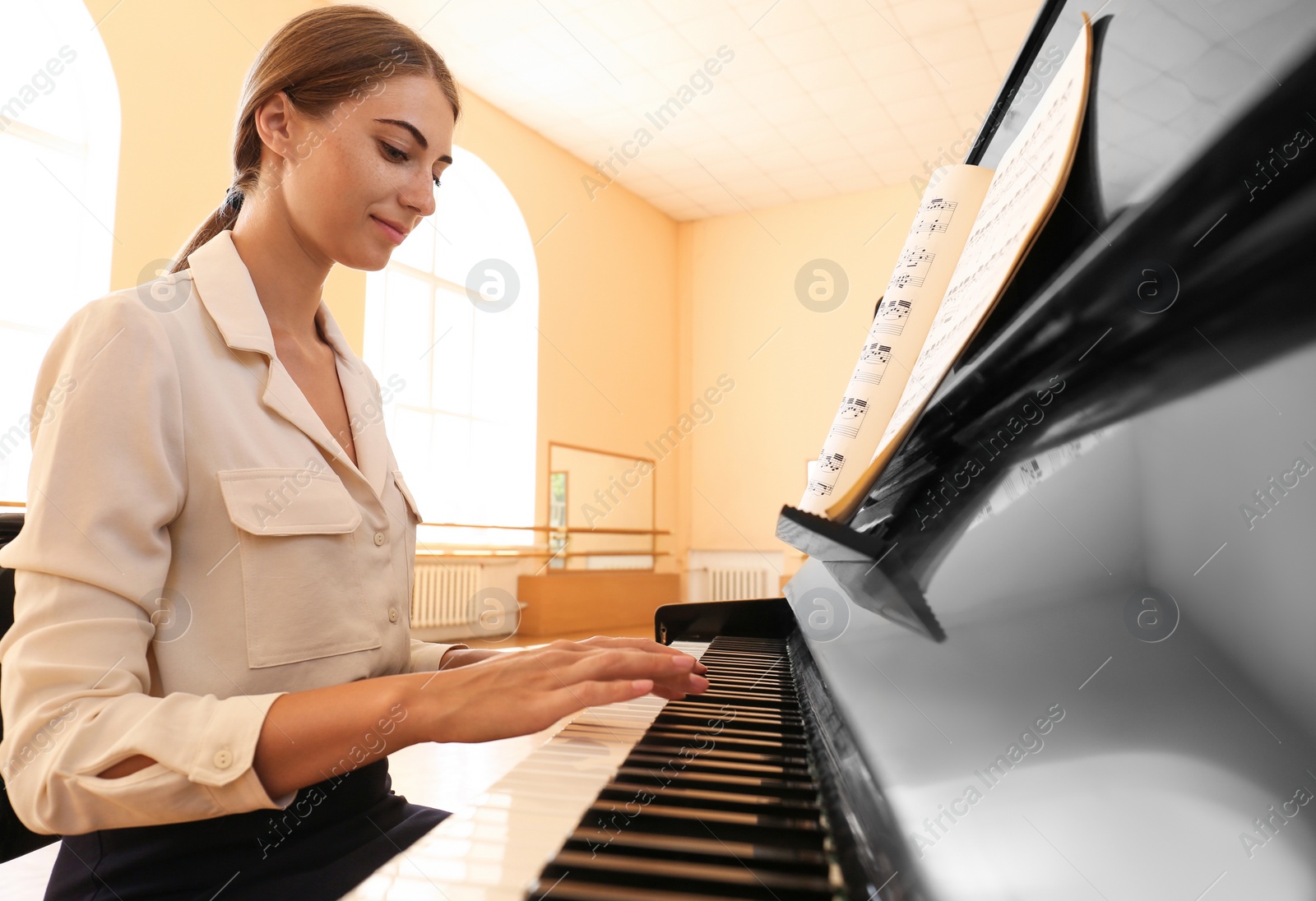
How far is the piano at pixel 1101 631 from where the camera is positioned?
30 centimetres

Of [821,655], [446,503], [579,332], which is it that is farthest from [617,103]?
[821,655]

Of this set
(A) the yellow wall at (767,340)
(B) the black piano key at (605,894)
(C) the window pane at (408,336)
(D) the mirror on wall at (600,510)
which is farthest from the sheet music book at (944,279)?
(A) the yellow wall at (767,340)

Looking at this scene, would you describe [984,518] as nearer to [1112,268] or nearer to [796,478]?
[1112,268]

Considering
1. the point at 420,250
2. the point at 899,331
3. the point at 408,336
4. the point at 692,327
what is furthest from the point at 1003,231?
the point at 692,327

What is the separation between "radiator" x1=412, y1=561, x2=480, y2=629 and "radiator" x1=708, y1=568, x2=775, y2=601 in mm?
2983

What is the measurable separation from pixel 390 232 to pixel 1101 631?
92 cm

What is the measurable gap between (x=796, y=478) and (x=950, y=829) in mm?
8440

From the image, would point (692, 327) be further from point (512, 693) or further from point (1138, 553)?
point (1138, 553)

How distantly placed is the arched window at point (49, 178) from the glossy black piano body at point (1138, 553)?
4719mm

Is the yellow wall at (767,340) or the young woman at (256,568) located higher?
the yellow wall at (767,340)

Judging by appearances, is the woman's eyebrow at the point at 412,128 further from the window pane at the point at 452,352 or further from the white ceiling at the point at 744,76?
the window pane at the point at 452,352

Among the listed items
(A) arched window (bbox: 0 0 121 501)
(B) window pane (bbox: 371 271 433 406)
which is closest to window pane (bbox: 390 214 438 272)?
(B) window pane (bbox: 371 271 433 406)

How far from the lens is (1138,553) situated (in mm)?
415

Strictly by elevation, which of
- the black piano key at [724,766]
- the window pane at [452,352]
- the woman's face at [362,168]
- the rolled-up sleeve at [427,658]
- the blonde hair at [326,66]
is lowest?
the rolled-up sleeve at [427,658]
